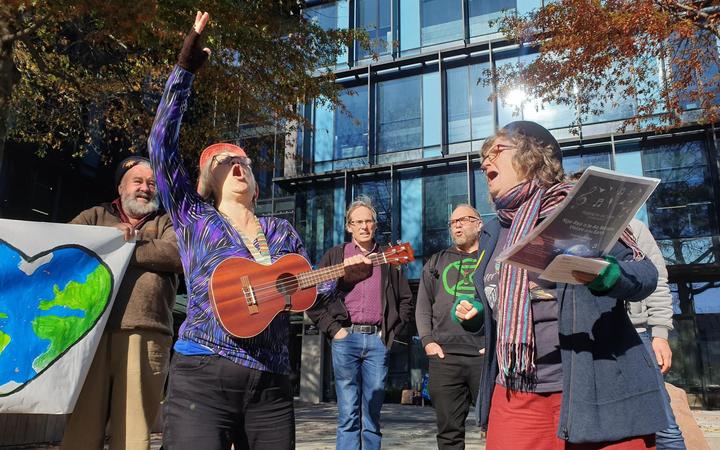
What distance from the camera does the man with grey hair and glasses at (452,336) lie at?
15.6 feet

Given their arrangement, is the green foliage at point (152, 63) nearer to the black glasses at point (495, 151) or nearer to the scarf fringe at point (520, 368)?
the black glasses at point (495, 151)

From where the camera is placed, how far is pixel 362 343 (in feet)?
16.4

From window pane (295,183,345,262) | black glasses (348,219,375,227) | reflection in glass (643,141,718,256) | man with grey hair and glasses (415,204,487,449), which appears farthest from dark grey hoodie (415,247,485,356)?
window pane (295,183,345,262)

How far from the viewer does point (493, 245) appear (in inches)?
113

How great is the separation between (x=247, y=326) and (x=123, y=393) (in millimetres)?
1602

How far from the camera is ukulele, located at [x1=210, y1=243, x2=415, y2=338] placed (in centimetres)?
235

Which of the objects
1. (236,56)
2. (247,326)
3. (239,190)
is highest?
(236,56)

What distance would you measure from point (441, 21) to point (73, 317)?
1888 cm

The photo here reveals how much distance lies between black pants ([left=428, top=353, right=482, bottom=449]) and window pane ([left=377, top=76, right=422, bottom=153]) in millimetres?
15596

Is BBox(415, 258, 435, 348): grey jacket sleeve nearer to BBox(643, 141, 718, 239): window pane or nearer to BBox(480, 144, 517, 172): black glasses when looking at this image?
BBox(480, 144, 517, 172): black glasses

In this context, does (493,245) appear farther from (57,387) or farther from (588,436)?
(57,387)

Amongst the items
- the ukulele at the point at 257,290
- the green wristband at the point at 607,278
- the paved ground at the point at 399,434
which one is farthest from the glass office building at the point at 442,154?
the green wristband at the point at 607,278

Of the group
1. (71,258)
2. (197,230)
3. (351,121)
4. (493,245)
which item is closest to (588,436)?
(493,245)

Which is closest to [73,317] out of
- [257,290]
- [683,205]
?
[257,290]
